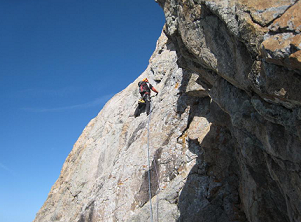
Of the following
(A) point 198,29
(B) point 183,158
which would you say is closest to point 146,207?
(B) point 183,158

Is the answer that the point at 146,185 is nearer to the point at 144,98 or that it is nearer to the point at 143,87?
the point at 144,98

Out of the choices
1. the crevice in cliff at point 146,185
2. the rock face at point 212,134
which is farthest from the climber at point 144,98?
the crevice in cliff at point 146,185

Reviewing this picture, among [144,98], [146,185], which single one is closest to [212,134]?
[146,185]

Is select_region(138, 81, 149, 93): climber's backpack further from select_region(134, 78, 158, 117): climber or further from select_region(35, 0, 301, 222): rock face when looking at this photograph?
select_region(35, 0, 301, 222): rock face

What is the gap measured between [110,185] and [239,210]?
737cm

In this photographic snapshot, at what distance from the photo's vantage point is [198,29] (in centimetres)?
827

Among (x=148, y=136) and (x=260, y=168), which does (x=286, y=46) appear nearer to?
(x=260, y=168)

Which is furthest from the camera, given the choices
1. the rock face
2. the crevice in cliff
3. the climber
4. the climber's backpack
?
the climber's backpack

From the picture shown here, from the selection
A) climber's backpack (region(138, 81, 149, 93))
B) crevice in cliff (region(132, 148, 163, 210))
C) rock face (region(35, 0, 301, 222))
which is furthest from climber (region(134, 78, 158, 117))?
crevice in cliff (region(132, 148, 163, 210))

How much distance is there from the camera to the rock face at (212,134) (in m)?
5.96

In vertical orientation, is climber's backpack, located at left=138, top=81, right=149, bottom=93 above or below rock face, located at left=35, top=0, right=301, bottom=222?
above

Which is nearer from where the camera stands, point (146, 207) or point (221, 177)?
point (221, 177)

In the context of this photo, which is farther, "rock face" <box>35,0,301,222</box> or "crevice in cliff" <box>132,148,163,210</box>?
"crevice in cliff" <box>132,148,163,210</box>

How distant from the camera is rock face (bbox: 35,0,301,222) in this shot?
596cm
